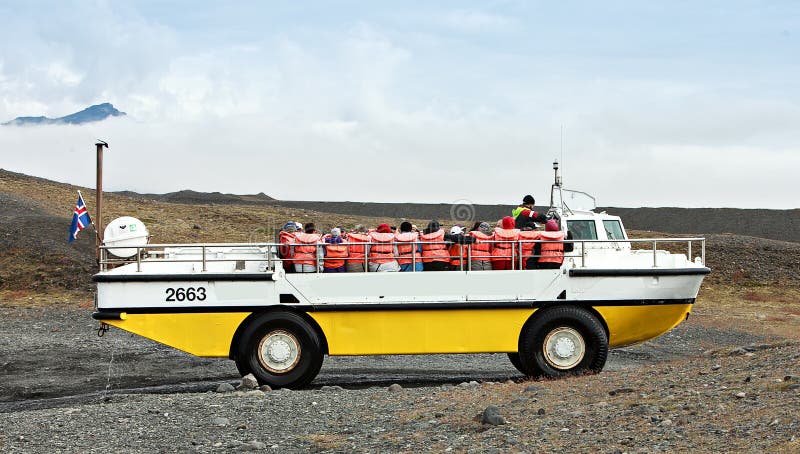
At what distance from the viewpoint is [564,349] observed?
34.8 ft

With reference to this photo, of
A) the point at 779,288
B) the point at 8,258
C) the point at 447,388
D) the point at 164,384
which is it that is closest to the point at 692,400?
the point at 447,388

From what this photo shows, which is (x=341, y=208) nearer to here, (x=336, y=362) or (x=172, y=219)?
(x=172, y=219)

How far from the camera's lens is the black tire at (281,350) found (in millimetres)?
10367

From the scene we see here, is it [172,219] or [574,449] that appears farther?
[172,219]

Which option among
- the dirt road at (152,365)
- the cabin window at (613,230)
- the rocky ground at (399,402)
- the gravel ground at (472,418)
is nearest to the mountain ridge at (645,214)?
the dirt road at (152,365)

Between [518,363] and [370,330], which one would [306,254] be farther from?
[518,363]

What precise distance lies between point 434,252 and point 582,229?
7.73 ft

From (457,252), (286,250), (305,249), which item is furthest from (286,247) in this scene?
(457,252)

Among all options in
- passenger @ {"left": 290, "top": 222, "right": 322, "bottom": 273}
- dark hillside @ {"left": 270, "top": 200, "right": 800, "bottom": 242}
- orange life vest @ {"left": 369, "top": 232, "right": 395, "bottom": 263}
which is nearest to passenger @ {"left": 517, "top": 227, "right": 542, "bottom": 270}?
orange life vest @ {"left": 369, "top": 232, "right": 395, "bottom": 263}

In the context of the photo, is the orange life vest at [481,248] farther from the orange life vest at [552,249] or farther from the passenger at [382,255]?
the passenger at [382,255]

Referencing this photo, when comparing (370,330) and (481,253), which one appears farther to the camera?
(481,253)

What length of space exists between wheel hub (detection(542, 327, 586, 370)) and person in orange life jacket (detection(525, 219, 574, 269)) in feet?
2.26

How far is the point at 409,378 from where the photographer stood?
37.7 feet

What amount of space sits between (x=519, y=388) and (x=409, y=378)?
2.36m
